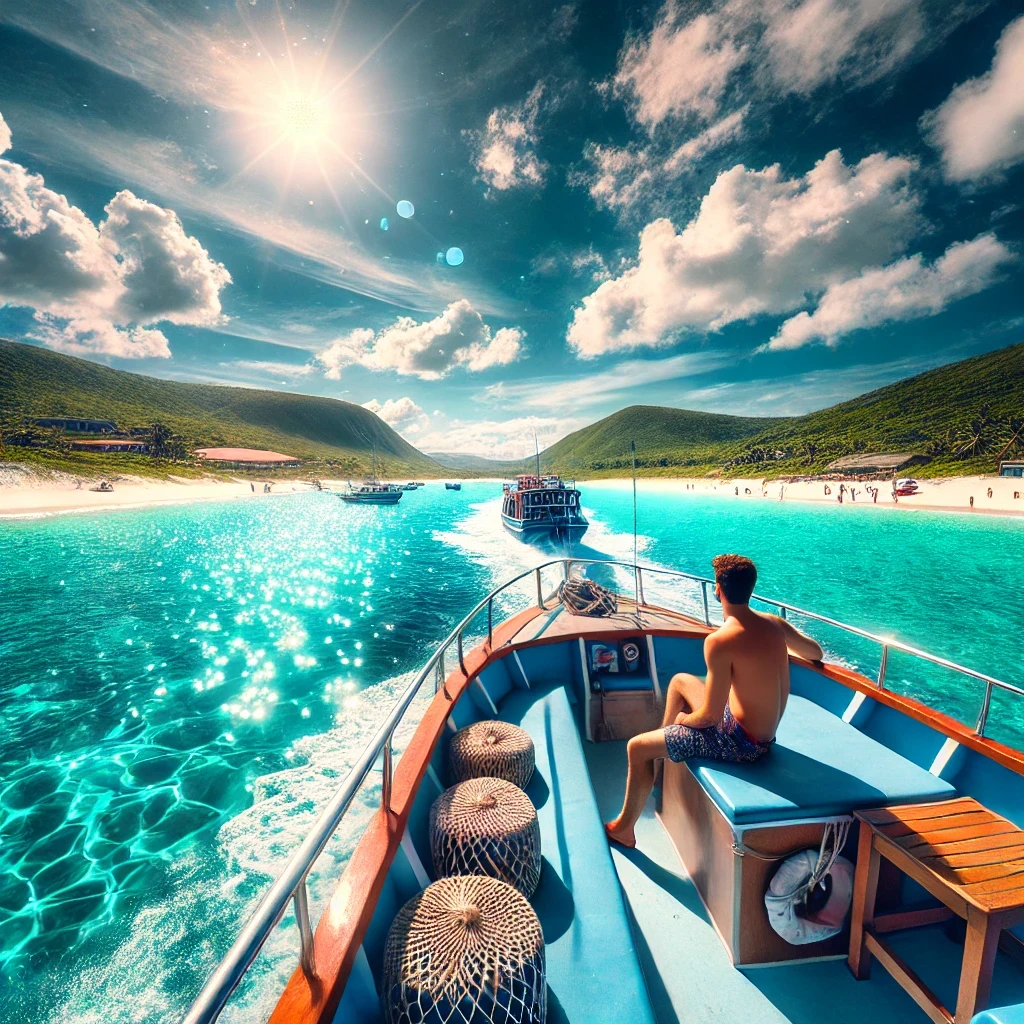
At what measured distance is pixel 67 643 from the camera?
1336 cm

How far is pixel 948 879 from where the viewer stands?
2.12m

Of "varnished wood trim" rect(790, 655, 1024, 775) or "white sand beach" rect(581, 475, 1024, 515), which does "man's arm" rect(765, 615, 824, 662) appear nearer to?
"varnished wood trim" rect(790, 655, 1024, 775)

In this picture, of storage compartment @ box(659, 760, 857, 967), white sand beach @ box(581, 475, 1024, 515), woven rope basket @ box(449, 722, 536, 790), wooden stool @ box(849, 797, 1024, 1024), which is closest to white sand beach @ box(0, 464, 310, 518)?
woven rope basket @ box(449, 722, 536, 790)

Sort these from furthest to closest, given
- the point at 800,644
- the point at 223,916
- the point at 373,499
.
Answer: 1. the point at 373,499
2. the point at 223,916
3. the point at 800,644

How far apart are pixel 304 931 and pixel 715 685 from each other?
2.47 m

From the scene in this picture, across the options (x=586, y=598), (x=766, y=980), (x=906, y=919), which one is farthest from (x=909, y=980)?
(x=586, y=598)

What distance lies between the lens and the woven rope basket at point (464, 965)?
72.4 inches

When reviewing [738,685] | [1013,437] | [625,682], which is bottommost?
[625,682]

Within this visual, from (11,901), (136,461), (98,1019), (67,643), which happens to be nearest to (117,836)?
(11,901)

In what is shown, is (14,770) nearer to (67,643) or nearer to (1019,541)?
(67,643)

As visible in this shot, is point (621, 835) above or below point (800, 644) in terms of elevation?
below

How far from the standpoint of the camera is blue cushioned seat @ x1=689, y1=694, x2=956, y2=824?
8.27 feet

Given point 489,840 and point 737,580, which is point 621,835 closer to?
point 489,840

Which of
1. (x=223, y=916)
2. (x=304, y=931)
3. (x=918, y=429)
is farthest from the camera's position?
(x=918, y=429)
